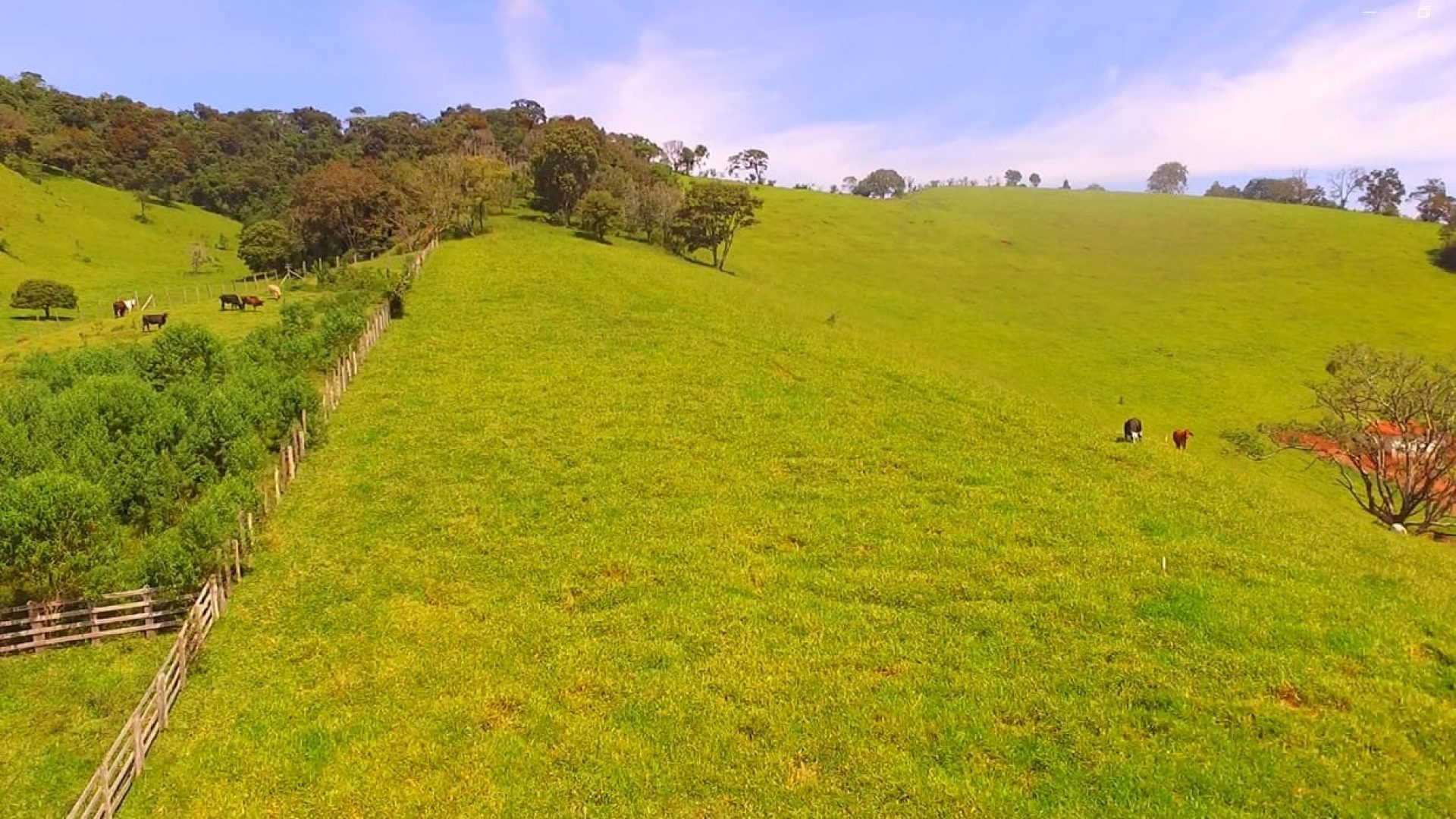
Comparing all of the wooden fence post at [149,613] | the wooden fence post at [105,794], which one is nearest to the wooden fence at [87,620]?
the wooden fence post at [149,613]

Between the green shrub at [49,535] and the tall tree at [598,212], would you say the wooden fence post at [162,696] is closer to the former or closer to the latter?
the green shrub at [49,535]

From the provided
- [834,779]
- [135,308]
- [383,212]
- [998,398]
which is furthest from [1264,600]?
[383,212]

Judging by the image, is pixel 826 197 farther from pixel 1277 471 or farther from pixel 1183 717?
pixel 1183 717

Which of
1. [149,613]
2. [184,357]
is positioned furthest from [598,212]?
[149,613]

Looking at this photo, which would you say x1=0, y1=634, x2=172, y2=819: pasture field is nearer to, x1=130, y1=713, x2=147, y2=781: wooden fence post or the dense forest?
x1=130, y1=713, x2=147, y2=781: wooden fence post

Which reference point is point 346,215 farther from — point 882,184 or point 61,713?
point 882,184

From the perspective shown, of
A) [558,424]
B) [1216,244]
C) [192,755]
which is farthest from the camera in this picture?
[1216,244]
